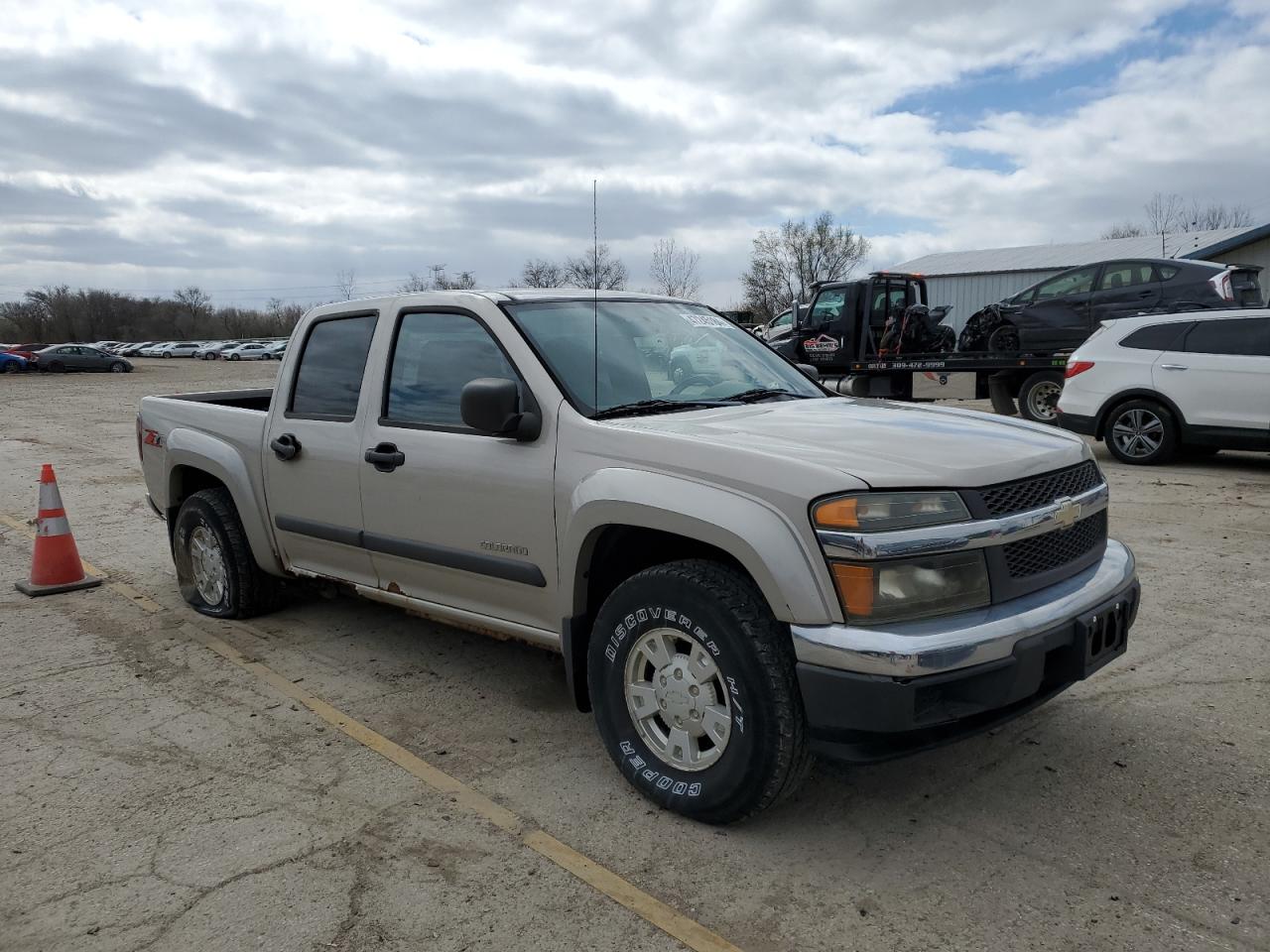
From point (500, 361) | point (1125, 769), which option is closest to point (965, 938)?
point (1125, 769)

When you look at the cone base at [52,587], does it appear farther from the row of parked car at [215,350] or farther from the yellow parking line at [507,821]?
the row of parked car at [215,350]

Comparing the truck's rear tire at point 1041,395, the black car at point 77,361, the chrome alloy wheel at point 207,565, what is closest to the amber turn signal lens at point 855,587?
the chrome alloy wheel at point 207,565

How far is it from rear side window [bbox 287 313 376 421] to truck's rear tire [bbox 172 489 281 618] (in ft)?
3.08

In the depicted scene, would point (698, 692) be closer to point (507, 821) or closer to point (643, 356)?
point (507, 821)

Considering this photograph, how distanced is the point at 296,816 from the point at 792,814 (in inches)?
65.2

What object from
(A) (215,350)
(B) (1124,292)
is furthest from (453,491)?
(A) (215,350)

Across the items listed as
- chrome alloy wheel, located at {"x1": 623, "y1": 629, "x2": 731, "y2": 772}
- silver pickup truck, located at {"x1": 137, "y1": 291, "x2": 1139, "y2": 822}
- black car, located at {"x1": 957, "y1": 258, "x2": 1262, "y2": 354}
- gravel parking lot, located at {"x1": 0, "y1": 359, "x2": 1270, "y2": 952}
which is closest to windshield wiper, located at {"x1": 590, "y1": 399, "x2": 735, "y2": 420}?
silver pickup truck, located at {"x1": 137, "y1": 291, "x2": 1139, "y2": 822}

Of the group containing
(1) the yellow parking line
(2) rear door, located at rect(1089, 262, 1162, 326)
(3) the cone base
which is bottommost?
(3) the cone base

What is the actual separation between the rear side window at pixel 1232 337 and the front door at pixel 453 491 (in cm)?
859

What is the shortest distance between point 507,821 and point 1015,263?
40639 millimetres

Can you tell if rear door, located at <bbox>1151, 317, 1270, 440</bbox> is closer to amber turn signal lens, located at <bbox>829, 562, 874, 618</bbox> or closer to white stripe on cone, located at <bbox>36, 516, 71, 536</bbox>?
amber turn signal lens, located at <bbox>829, 562, 874, 618</bbox>

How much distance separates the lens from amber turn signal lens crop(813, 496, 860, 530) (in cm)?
276

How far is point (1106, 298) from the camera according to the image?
14055 millimetres

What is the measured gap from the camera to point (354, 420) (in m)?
4.46
